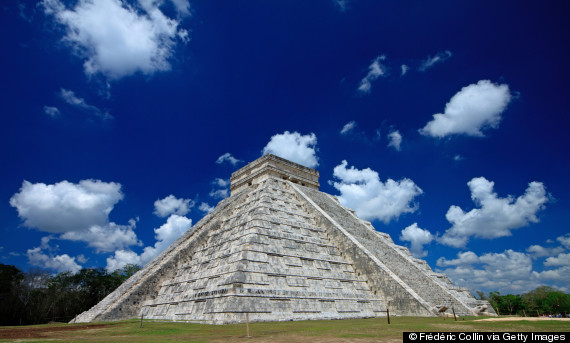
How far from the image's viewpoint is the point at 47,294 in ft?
87.4

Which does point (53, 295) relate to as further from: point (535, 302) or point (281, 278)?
point (535, 302)

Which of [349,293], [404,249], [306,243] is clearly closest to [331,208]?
[404,249]

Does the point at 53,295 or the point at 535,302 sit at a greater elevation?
the point at 53,295

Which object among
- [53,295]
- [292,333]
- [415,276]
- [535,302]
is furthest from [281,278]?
[535,302]

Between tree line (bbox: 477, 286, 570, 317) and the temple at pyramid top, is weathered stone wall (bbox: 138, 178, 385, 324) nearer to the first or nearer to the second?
the temple at pyramid top

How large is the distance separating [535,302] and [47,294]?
196ft

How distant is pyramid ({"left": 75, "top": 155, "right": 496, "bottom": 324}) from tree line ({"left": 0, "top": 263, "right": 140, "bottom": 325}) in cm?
1585

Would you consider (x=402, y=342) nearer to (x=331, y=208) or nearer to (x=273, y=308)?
(x=273, y=308)

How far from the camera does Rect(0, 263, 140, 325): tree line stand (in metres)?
24.8

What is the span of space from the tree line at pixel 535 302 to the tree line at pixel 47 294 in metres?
34.6

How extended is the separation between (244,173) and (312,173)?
18.7 ft

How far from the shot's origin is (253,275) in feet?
37.2

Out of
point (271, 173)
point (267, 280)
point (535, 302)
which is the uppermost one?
point (271, 173)

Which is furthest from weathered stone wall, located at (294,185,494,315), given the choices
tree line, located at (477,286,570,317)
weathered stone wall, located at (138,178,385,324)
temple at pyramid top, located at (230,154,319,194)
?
tree line, located at (477,286,570,317)
